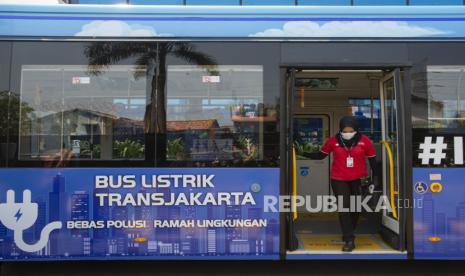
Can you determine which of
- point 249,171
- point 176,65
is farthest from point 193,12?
point 249,171

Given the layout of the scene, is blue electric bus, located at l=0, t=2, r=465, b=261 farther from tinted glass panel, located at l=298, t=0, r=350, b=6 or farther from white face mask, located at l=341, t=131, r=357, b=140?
tinted glass panel, located at l=298, t=0, r=350, b=6

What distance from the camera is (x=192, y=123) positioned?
4973mm

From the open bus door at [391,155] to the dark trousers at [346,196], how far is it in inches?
15.6

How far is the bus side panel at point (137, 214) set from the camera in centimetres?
489

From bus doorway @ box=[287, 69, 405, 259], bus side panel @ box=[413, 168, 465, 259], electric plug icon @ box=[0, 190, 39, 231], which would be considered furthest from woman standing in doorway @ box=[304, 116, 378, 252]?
electric plug icon @ box=[0, 190, 39, 231]

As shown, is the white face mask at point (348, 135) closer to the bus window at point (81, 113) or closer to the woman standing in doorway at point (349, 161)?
the woman standing in doorway at point (349, 161)

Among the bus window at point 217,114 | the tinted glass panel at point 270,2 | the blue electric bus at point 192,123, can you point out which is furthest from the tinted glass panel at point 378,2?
the bus window at point 217,114

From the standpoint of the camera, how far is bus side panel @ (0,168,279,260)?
489 centimetres

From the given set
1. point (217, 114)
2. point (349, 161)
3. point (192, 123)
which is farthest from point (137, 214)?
point (349, 161)

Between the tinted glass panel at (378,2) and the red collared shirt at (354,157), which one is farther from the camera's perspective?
the tinted glass panel at (378,2)

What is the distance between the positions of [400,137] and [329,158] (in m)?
3.26

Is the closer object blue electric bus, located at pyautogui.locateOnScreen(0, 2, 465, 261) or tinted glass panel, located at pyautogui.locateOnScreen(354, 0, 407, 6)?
blue electric bus, located at pyautogui.locateOnScreen(0, 2, 465, 261)

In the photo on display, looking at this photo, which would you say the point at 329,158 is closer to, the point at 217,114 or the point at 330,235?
the point at 330,235

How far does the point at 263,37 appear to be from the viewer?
5.00 metres
